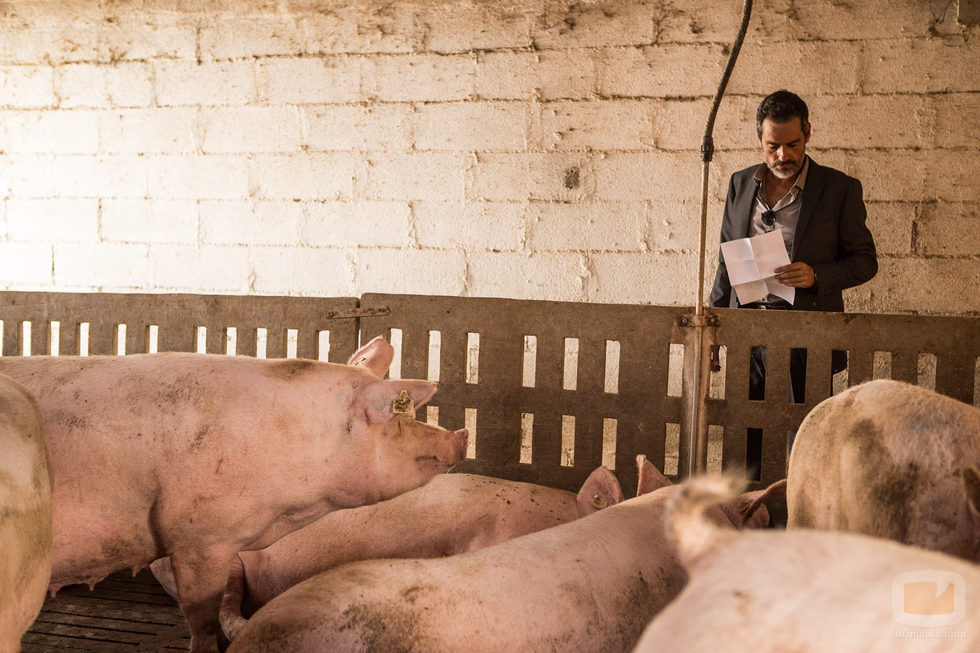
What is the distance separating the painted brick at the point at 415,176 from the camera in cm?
403

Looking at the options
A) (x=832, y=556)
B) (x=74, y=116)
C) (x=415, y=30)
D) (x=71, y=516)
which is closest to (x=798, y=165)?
(x=415, y=30)

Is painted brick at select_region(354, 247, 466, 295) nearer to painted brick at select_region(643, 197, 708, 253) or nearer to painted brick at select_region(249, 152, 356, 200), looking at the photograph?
painted brick at select_region(249, 152, 356, 200)

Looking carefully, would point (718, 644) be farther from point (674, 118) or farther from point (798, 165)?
point (674, 118)

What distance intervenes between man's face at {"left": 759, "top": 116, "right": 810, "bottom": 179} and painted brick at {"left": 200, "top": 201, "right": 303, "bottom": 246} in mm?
2286

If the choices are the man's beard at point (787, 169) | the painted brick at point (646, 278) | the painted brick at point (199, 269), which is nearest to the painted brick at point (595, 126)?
the painted brick at point (646, 278)

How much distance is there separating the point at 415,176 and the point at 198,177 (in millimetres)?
1179

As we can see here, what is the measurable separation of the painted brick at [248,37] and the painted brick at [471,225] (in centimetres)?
107

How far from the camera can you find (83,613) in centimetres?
190

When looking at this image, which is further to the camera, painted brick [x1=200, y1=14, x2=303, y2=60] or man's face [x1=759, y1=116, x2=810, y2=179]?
painted brick [x1=200, y1=14, x2=303, y2=60]

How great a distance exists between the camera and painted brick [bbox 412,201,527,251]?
156 inches

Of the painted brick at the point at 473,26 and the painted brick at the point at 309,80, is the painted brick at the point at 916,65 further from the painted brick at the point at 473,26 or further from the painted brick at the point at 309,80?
the painted brick at the point at 309,80

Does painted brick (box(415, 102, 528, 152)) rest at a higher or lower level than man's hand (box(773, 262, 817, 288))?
higher

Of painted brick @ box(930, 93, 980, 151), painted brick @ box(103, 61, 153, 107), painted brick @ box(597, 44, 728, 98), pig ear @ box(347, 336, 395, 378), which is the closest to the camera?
pig ear @ box(347, 336, 395, 378)

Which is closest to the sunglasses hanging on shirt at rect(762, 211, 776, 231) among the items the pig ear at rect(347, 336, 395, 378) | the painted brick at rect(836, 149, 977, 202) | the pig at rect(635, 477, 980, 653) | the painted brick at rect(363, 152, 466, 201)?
the painted brick at rect(836, 149, 977, 202)
